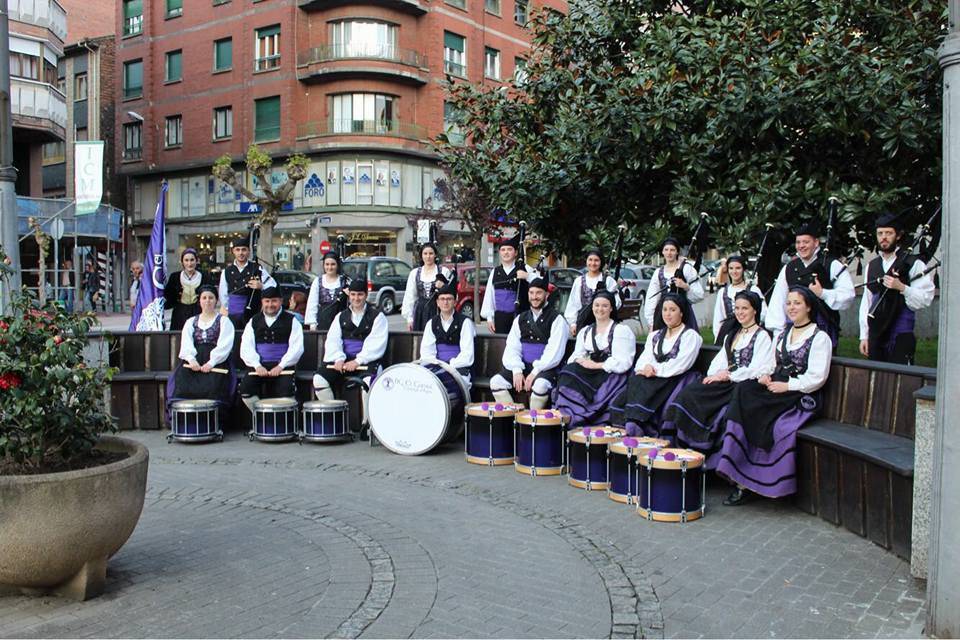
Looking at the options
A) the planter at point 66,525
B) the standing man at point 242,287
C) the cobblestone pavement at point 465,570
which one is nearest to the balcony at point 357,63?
the standing man at point 242,287

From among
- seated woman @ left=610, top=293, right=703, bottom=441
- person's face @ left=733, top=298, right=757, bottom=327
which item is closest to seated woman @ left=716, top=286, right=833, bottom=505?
person's face @ left=733, top=298, right=757, bottom=327

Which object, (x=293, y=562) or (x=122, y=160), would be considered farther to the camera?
(x=122, y=160)

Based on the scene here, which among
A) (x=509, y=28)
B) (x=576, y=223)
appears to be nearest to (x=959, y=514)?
(x=576, y=223)

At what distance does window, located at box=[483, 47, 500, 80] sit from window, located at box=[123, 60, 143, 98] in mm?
17765

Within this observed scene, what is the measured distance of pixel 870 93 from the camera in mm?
8594

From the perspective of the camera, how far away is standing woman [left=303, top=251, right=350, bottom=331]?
38.9 ft

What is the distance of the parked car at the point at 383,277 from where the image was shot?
26.3 meters

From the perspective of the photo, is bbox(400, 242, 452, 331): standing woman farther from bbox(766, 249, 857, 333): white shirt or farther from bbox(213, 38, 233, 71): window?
bbox(213, 38, 233, 71): window

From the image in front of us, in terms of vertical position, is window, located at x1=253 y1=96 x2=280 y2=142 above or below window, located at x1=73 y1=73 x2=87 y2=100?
below

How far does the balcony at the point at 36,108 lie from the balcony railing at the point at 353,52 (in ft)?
39.0

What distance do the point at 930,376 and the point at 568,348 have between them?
4.24 meters

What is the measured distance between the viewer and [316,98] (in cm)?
3997

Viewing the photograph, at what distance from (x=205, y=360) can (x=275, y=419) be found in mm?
1206

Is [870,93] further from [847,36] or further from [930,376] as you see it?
[930,376]
